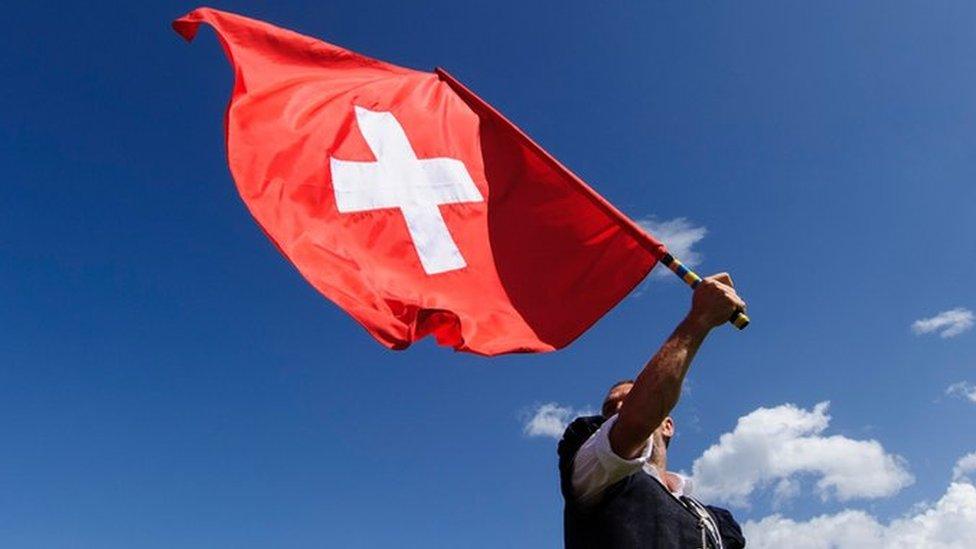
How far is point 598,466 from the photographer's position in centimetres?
418

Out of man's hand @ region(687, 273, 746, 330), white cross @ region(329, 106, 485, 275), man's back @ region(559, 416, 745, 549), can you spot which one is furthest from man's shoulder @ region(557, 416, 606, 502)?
white cross @ region(329, 106, 485, 275)

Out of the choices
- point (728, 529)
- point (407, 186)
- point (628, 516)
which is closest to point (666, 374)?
point (628, 516)

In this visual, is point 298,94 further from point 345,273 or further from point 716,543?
point 716,543

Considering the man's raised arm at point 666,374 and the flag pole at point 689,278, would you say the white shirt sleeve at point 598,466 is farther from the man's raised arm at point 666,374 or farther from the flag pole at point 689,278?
the flag pole at point 689,278

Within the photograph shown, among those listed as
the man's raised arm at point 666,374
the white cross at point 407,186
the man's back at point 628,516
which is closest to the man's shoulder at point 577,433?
the man's back at point 628,516

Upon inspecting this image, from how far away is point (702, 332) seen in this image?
4.23 metres

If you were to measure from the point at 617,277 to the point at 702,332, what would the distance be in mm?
1555

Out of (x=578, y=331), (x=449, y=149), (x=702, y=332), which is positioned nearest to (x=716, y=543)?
(x=702, y=332)

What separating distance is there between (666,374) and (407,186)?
3218 millimetres

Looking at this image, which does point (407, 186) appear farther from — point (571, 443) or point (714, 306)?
point (714, 306)

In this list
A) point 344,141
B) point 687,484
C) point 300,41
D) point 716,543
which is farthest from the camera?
point 300,41

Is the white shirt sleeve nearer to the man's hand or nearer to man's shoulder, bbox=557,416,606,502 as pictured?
man's shoulder, bbox=557,416,606,502

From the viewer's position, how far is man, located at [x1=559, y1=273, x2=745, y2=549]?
4055mm

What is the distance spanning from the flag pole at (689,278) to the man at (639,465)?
0.04 metres
